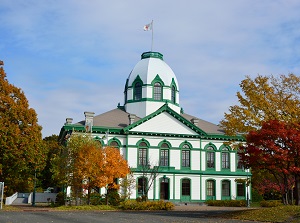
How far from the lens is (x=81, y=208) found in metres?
33.5

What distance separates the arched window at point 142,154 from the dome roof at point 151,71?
28.6 ft

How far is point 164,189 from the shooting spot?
4738 centimetres

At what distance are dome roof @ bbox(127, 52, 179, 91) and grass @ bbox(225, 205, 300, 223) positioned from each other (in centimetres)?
Answer: 2910

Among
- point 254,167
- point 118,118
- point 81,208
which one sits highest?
point 118,118

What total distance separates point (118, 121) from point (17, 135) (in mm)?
16996

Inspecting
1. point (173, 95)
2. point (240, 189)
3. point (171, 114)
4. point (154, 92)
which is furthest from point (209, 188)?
point (154, 92)

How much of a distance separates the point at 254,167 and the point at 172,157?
21.0m

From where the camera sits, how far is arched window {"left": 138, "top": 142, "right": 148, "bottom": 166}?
46.9 m

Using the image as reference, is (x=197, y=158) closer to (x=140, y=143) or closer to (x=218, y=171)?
(x=218, y=171)

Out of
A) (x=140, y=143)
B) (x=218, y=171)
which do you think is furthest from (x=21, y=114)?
(x=218, y=171)

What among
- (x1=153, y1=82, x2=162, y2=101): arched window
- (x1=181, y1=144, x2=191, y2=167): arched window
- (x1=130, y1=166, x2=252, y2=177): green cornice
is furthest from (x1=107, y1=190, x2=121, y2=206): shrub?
(x1=153, y1=82, x2=162, y2=101): arched window

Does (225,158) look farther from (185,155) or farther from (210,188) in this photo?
(185,155)

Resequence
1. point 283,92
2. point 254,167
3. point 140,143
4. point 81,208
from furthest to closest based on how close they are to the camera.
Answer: point 140,143 → point 81,208 → point 283,92 → point 254,167

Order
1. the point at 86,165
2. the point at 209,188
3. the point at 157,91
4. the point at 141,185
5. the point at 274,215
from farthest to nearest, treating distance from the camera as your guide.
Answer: the point at 157,91, the point at 209,188, the point at 141,185, the point at 86,165, the point at 274,215
